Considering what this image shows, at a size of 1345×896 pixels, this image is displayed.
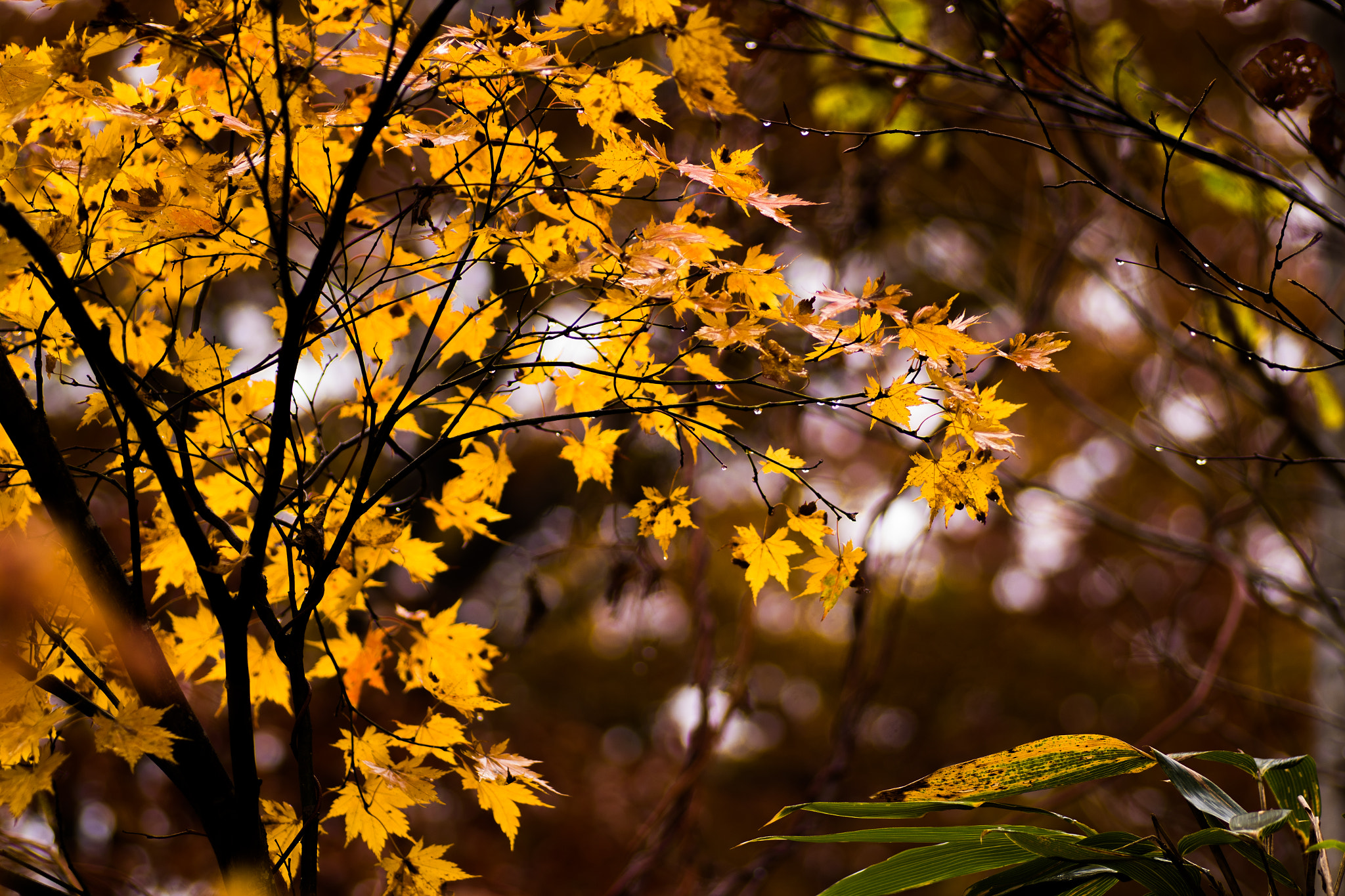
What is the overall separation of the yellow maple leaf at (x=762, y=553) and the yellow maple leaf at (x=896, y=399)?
21cm

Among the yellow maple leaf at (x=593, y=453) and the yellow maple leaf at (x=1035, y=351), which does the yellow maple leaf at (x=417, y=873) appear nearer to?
the yellow maple leaf at (x=593, y=453)

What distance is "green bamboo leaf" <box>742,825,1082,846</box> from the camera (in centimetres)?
90

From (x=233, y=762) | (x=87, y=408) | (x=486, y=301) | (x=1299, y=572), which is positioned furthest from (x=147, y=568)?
(x=1299, y=572)

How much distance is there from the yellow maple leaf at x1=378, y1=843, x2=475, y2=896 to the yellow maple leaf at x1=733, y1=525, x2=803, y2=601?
1.72 ft

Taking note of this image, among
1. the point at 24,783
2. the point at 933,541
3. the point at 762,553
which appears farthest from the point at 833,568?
the point at 933,541

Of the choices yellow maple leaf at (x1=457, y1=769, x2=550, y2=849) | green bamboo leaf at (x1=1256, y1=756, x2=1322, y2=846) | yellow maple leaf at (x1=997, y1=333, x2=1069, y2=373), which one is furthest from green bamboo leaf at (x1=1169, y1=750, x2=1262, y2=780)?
yellow maple leaf at (x1=457, y1=769, x2=550, y2=849)

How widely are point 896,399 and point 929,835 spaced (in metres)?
0.51

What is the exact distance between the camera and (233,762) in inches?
36.0

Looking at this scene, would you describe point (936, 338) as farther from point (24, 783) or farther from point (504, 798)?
point (24, 783)

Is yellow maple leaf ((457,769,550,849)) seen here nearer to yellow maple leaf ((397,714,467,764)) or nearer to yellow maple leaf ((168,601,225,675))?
yellow maple leaf ((397,714,467,764))

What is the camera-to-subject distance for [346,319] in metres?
1.04

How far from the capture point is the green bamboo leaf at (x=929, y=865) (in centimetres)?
93

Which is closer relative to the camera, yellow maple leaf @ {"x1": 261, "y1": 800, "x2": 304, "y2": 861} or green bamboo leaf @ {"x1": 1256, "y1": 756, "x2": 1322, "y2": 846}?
green bamboo leaf @ {"x1": 1256, "y1": 756, "x2": 1322, "y2": 846}

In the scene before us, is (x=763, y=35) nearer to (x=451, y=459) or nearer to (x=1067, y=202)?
(x=451, y=459)
